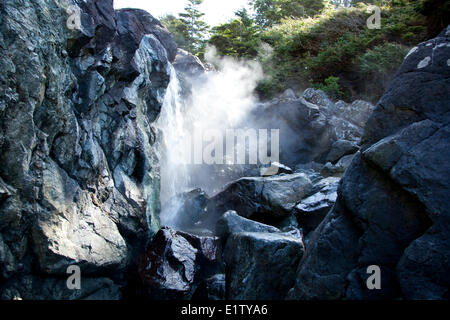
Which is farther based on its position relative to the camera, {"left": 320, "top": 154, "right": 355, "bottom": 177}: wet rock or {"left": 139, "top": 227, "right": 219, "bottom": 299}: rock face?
{"left": 320, "top": 154, "right": 355, "bottom": 177}: wet rock

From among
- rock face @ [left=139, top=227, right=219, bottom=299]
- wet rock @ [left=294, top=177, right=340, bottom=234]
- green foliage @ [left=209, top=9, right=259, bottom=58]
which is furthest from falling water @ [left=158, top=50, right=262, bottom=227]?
wet rock @ [left=294, top=177, right=340, bottom=234]

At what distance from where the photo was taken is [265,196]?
800cm

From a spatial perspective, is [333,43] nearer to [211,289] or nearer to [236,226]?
[236,226]

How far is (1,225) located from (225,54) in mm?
19899

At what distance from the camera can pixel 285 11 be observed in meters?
22.8

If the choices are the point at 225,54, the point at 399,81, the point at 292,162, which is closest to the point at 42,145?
the point at 399,81

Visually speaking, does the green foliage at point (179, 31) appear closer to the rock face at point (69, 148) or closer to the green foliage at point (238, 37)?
the green foliage at point (238, 37)

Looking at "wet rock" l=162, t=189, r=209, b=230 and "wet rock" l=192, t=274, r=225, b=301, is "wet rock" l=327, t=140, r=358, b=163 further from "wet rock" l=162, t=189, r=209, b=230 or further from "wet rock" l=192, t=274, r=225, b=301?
"wet rock" l=192, t=274, r=225, b=301

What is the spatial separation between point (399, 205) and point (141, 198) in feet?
16.1

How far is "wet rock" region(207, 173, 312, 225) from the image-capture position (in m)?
7.84

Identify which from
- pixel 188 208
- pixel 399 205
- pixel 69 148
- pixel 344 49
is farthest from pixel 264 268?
pixel 344 49

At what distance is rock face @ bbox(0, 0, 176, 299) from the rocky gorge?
2 cm

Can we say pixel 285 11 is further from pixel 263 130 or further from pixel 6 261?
pixel 6 261

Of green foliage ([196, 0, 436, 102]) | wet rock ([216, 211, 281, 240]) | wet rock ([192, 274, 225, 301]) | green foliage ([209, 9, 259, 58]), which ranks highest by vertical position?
green foliage ([209, 9, 259, 58])
